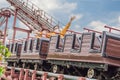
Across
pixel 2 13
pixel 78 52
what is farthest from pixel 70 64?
pixel 2 13

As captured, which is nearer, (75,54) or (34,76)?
(75,54)

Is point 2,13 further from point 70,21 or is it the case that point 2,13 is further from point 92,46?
point 92,46

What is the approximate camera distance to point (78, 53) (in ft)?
38.0

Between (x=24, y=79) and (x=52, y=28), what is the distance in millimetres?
11962

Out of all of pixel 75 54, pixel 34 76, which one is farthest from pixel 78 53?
pixel 34 76

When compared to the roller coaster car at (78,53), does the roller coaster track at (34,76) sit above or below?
below

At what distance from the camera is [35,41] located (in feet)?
54.3

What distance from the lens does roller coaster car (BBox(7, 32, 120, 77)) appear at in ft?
32.6

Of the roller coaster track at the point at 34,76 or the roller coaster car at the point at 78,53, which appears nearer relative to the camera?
the roller coaster car at the point at 78,53

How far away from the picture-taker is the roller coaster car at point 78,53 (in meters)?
9.94

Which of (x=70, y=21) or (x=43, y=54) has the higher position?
(x=70, y=21)

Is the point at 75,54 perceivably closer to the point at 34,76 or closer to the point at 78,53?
the point at 78,53

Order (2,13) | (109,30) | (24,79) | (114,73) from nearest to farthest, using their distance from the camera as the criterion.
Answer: (109,30) < (114,73) < (24,79) < (2,13)

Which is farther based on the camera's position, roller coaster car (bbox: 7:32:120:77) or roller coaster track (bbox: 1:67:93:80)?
roller coaster track (bbox: 1:67:93:80)
